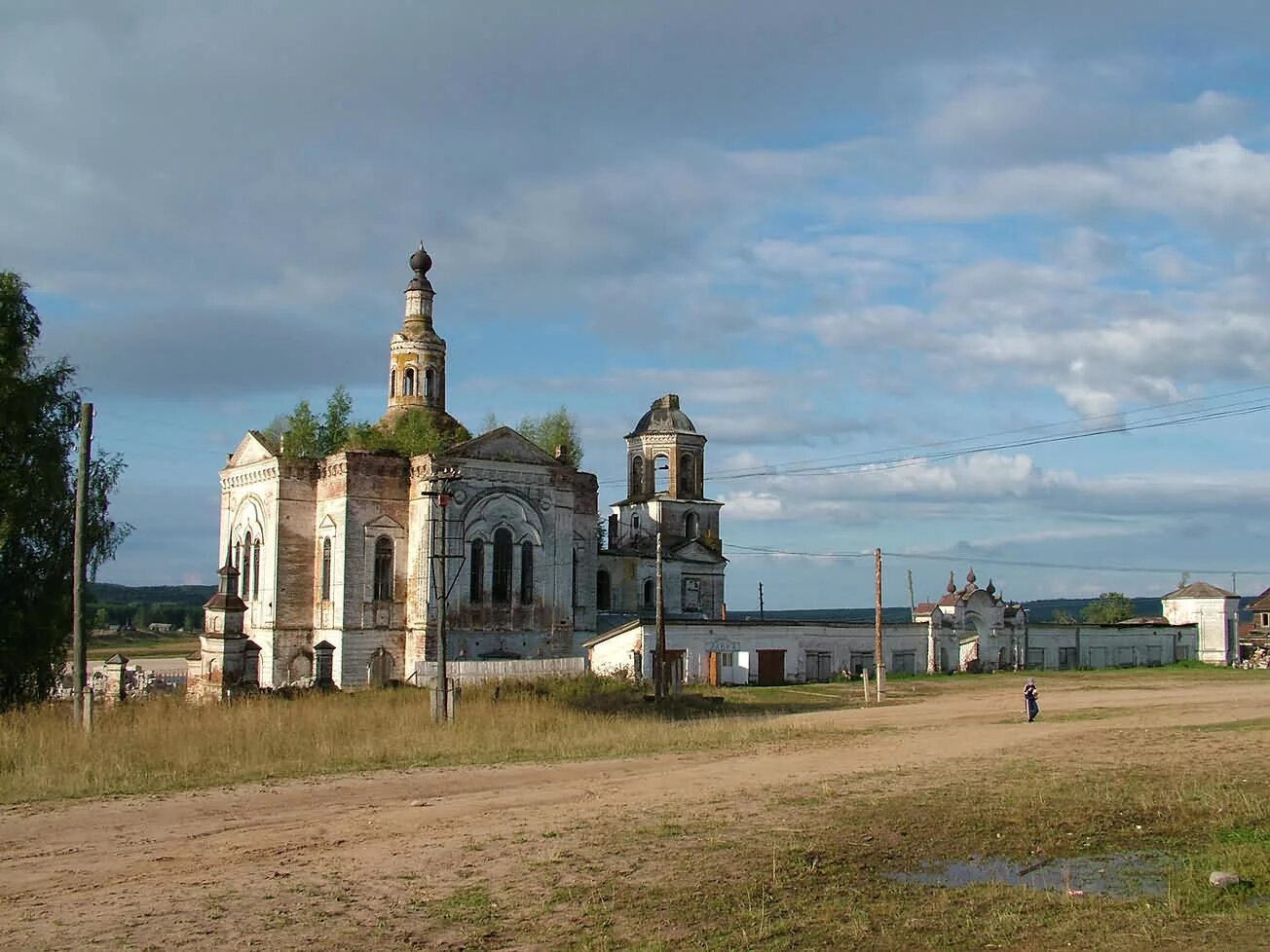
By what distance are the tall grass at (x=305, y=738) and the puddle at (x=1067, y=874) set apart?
10244 millimetres

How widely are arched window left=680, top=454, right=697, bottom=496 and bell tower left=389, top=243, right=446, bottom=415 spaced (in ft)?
43.9

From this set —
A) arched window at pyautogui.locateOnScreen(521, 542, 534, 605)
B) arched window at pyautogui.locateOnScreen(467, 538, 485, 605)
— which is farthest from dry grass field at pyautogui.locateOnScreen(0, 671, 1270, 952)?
arched window at pyautogui.locateOnScreen(521, 542, 534, 605)

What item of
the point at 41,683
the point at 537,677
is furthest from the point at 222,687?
the point at 537,677

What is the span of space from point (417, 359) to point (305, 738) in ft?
78.9

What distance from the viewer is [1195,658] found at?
64.7 meters

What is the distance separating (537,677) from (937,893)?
2489 cm

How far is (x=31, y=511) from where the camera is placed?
26.3 meters

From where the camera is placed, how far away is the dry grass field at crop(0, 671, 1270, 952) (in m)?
9.89

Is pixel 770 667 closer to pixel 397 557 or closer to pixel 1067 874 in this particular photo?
pixel 397 557

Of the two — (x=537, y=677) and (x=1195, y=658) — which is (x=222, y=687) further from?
(x=1195, y=658)

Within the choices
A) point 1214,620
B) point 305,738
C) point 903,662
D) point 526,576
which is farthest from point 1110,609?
point 305,738

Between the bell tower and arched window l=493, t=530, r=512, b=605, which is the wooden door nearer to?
arched window l=493, t=530, r=512, b=605

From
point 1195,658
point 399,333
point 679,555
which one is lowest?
point 1195,658

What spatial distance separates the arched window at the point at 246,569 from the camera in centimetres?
4113
